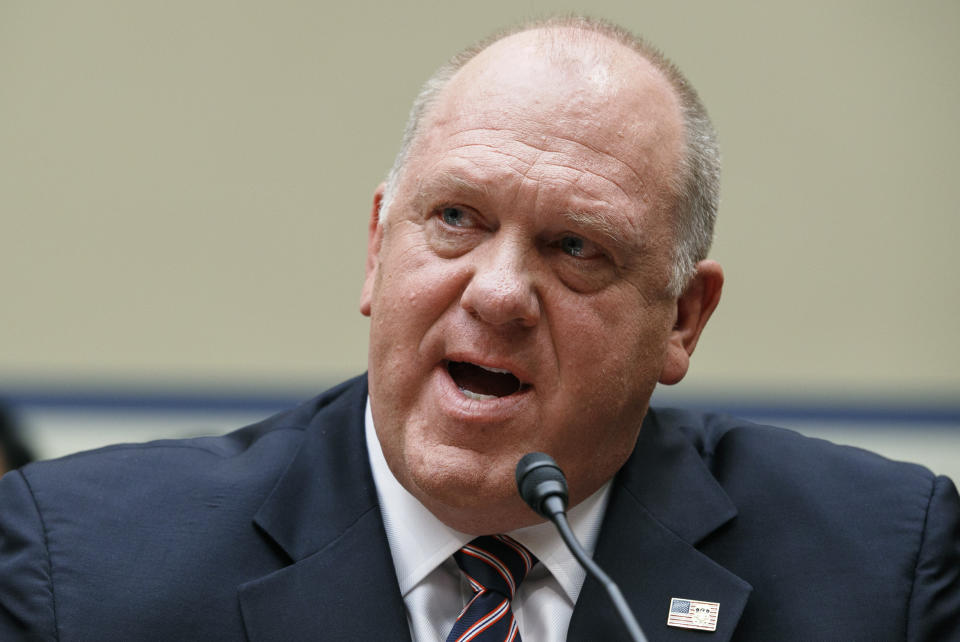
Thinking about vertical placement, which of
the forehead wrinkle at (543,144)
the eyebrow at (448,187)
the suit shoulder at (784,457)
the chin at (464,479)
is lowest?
the suit shoulder at (784,457)

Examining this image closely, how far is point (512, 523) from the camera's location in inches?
82.9

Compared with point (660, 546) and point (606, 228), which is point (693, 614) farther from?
point (606, 228)

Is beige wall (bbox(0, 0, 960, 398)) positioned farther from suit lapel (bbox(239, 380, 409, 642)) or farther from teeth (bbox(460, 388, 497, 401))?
teeth (bbox(460, 388, 497, 401))

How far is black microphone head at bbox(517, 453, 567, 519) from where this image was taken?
5.48ft

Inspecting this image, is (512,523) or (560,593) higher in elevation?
(512,523)

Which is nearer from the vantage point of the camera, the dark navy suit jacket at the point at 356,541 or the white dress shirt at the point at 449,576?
the dark navy suit jacket at the point at 356,541

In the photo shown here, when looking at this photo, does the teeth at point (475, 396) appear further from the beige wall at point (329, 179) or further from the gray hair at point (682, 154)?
the beige wall at point (329, 179)

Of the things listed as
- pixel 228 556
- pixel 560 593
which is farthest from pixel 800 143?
pixel 228 556

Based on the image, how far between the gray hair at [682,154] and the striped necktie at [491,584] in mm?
600

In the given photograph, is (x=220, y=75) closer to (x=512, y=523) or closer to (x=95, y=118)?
(x=95, y=118)

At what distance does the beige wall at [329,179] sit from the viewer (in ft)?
15.2

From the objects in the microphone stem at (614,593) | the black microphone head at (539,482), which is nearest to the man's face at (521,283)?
the black microphone head at (539,482)

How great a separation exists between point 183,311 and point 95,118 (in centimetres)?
86

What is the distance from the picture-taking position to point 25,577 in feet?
6.43
